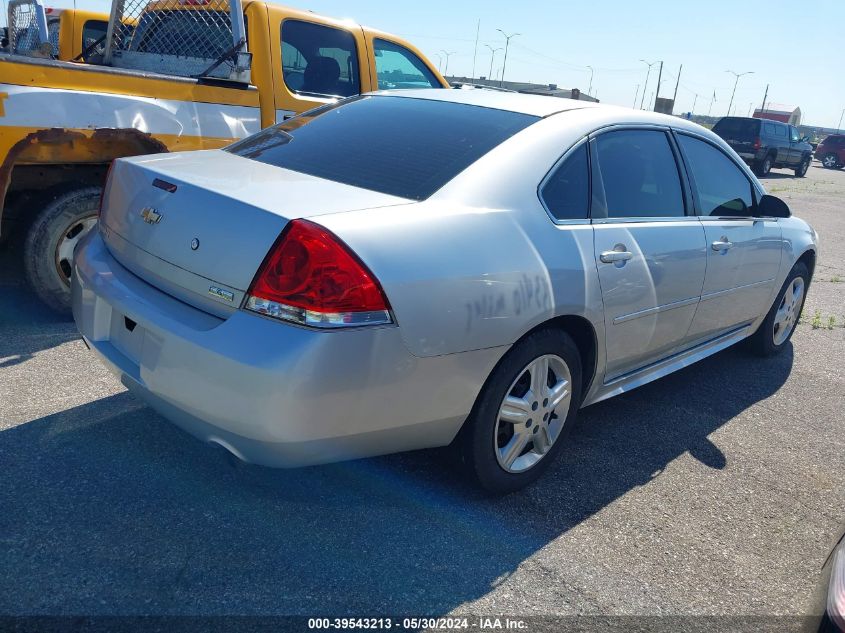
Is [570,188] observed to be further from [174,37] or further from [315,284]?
[174,37]

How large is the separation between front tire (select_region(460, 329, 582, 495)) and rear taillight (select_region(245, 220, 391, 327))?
27.5 inches

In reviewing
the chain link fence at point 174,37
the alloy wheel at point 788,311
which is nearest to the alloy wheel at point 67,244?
the chain link fence at point 174,37

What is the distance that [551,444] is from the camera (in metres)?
3.21

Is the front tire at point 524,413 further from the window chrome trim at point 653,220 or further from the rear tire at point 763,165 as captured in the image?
the rear tire at point 763,165

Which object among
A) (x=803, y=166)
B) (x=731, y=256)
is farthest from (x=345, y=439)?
(x=803, y=166)

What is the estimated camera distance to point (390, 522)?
282 cm

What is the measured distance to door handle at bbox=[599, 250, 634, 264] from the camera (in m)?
3.11

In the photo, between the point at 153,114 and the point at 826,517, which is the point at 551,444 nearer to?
the point at 826,517

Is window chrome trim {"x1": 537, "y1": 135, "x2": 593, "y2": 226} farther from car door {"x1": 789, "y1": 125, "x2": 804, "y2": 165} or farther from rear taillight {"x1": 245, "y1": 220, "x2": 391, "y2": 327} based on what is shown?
car door {"x1": 789, "y1": 125, "x2": 804, "y2": 165}

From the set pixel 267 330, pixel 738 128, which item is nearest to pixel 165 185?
pixel 267 330

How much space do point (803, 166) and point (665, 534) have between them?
93.6ft

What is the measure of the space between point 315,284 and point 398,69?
4612 millimetres

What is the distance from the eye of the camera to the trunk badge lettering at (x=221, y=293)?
7.80 ft

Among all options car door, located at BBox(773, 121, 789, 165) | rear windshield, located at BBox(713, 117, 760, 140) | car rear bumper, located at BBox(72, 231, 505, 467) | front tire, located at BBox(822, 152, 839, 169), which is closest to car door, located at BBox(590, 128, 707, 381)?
car rear bumper, located at BBox(72, 231, 505, 467)
